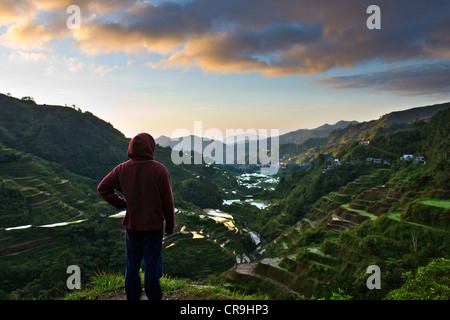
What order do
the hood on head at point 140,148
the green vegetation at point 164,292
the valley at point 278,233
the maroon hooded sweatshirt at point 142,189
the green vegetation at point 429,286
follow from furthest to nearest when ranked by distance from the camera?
the valley at point 278,233 → the green vegetation at point 429,286 → the green vegetation at point 164,292 → the hood on head at point 140,148 → the maroon hooded sweatshirt at point 142,189

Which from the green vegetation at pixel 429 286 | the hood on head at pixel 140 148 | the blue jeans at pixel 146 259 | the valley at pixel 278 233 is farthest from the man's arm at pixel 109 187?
the green vegetation at pixel 429 286

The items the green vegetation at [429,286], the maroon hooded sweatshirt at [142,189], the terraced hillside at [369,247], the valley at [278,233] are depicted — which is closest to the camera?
the maroon hooded sweatshirt at [142,189]

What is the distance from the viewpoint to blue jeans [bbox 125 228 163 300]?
3025 mm

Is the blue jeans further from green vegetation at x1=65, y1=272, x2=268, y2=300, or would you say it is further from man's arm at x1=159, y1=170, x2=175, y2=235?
green vegetation at x1=65, y1=272, x2=268, y2=300

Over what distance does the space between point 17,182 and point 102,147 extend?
151ft

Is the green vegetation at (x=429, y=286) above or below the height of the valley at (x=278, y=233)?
above

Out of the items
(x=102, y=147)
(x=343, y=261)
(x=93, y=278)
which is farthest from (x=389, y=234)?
(x=102, y=147)

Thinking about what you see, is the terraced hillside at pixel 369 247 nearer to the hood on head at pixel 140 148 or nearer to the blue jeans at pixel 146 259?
the blue jeans at pixel 146 259

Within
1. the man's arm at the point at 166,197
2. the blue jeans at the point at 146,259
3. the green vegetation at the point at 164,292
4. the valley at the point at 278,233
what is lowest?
the valley at the point at 278,233

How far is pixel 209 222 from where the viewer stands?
144ft

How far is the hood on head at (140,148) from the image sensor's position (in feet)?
10.1

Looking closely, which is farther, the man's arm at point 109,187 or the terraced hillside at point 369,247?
the terraced hillside at point 369,247

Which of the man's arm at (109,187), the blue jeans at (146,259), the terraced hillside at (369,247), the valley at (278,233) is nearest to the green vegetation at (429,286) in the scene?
the valley at (278,233)
